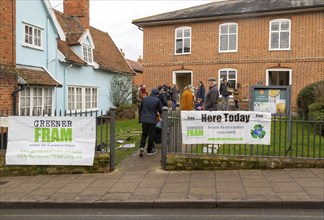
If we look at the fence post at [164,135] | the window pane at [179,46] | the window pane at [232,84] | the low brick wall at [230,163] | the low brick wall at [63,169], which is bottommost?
the low brick wall at [63,169]

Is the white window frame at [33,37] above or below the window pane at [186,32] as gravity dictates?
below

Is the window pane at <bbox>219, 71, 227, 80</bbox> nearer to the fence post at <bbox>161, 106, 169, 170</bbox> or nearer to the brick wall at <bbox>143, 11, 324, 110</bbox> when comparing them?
the brick wall at <bbox>143, 11, 324, 110</bbox>

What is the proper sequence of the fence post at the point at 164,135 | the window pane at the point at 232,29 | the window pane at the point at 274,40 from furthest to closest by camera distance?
the window pane at the point at 232,29 < the window pane at the point at 274,40 < the fence post at the point at 164,135

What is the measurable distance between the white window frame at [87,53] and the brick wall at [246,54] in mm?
4620

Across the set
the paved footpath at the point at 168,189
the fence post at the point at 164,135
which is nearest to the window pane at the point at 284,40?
the paved footpath at the point at 168,189

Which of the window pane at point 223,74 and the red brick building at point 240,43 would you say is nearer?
the red brick building at point 240,43

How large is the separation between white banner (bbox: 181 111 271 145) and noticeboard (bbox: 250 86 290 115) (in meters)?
0.70

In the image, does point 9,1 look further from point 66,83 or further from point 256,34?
point 256,34

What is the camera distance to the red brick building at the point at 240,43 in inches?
855

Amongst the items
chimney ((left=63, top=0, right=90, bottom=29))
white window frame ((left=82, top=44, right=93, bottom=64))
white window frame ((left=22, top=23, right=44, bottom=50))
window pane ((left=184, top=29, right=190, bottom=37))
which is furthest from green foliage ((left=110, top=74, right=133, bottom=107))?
white window frame ((left=22, top=23, right=44, bottom=50))

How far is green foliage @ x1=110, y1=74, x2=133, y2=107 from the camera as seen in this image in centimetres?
2555

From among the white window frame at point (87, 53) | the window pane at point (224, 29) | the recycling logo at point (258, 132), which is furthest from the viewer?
the window pane at point (224, 29)
